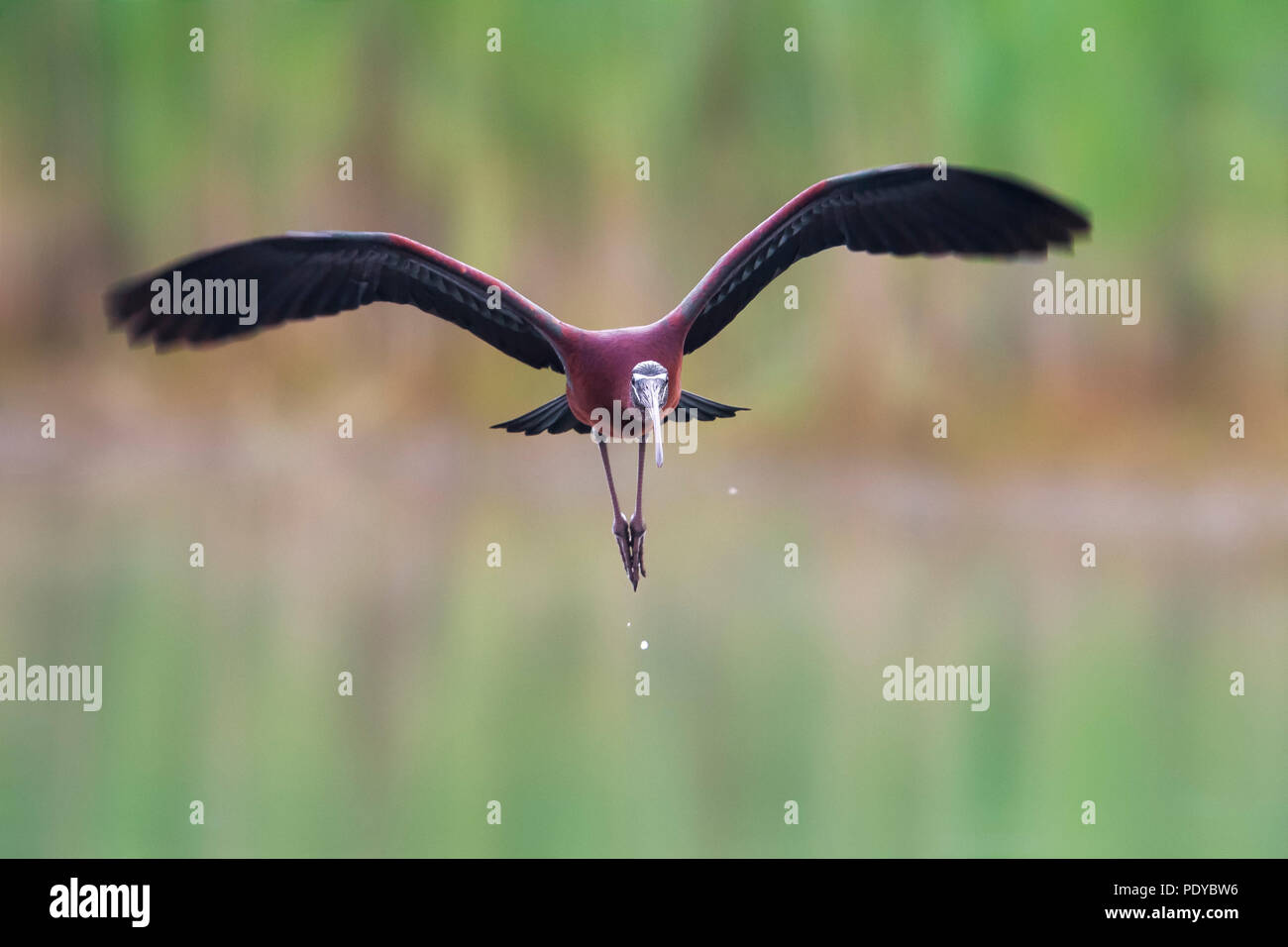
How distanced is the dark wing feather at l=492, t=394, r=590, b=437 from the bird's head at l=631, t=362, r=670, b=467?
697mm

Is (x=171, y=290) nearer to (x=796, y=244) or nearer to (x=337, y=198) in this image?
(x=796, y=244)

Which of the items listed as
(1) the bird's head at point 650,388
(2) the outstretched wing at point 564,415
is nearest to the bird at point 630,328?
(1) the bird's head at point 650,388

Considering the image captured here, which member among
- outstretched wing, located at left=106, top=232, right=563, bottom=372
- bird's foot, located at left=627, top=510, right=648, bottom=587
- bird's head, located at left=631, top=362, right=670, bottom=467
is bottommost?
bird's foot, located at left=627, top=510, right=648, bottom=587

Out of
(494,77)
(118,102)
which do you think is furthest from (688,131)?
(118,102)

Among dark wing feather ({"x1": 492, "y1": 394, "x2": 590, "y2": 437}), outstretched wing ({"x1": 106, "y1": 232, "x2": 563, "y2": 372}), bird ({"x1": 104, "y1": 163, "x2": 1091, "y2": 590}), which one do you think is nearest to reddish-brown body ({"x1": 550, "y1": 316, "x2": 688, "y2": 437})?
bird ({"x1": 104, "y1": 163, "x2": 1091, "y2": 590})

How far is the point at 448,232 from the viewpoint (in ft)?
47.8

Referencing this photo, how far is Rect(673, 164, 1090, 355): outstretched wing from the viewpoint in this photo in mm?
5246

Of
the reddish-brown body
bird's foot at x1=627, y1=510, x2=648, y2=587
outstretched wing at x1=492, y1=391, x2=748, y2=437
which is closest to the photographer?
the reddish-brown body

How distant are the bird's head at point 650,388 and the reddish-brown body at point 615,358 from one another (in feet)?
0.16

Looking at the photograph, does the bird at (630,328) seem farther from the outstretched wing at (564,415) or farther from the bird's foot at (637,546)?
the outstretched wing at (564,415)

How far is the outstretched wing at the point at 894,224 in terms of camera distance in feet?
17.2

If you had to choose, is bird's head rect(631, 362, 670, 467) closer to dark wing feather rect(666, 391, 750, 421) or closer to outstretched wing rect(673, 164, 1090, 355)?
outstretched wing rect(673, 164, 1090, 355)

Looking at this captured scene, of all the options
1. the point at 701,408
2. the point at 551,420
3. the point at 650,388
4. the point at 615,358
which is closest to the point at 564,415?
the point at 551,420

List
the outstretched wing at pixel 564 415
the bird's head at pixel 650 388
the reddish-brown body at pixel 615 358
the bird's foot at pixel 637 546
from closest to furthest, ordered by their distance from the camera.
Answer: the bird's head at pixel 650 388 < the reddish-brown body at pixel 615 358 < the bird's foot at pixel 637 546 < the outstretched wing at pixel 564 415
